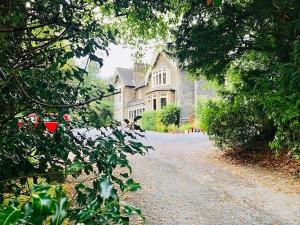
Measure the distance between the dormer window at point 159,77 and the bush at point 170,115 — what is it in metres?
6.59

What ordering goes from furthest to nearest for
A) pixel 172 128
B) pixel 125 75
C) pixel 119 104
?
pixel 119 104 → pixel 125 75 → pixel 172 128

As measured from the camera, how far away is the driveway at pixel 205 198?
5.86 meters

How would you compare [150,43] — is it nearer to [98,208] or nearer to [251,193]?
[251,193]

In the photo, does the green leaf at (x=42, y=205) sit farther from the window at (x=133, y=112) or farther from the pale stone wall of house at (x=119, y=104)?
the pale stone wall of house at (x=119, y=104)

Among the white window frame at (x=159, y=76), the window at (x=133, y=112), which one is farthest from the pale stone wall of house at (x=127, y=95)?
the white window frame at (x=159, y=76)

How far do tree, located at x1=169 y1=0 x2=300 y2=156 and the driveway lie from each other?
197 centimetres

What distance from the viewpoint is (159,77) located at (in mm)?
38281

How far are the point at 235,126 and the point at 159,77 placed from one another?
87.2 feet

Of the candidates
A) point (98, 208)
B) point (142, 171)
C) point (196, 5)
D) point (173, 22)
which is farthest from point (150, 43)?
point (98, 208)

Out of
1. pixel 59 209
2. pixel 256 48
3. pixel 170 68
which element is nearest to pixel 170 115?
pixel 170 68

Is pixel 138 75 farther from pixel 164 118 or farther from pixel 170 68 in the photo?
pixel 164 118

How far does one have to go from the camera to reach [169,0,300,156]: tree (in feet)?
27.7

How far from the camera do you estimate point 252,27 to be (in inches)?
401

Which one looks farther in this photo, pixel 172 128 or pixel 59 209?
pixel 172 128
